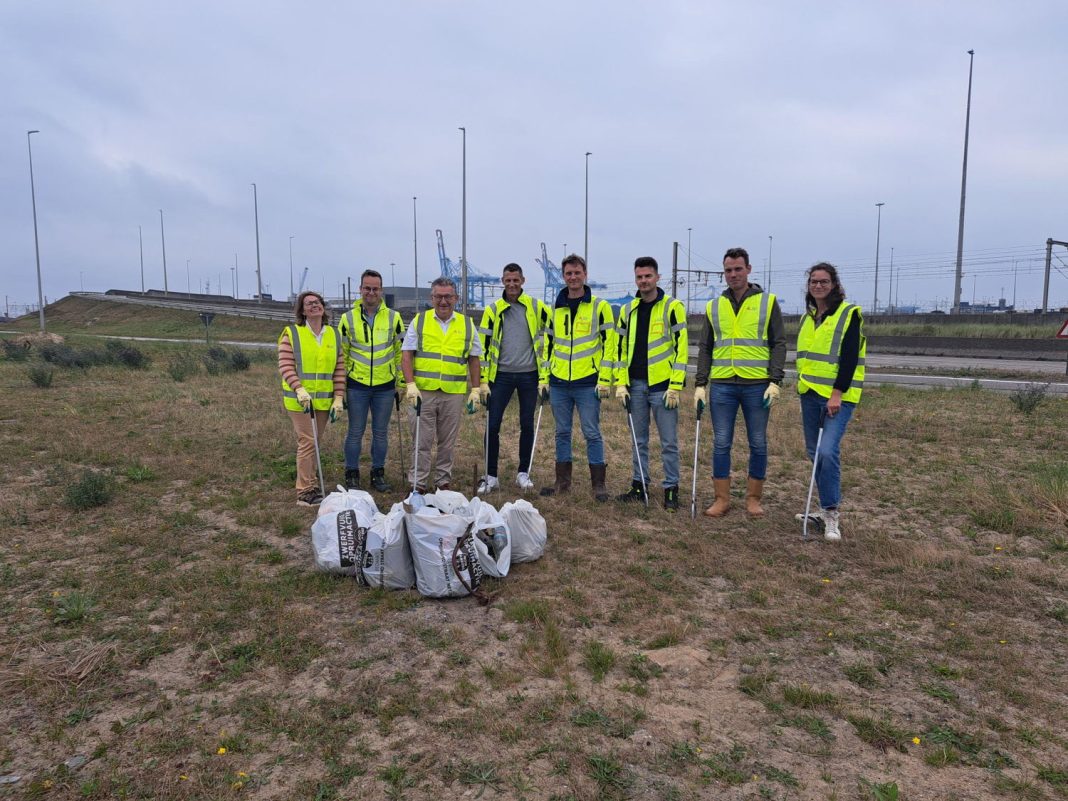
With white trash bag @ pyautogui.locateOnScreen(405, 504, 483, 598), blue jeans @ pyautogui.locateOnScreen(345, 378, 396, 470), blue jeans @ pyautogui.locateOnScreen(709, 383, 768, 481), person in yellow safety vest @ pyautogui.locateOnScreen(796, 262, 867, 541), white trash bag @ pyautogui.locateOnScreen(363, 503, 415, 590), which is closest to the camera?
white trash bag @ pyautogui.locateOnScreen(405, 504, 483, 598)

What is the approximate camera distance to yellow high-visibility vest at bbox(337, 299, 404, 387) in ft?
20.6

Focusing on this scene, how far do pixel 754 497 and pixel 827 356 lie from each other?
1442 mm

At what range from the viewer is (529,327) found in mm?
6301

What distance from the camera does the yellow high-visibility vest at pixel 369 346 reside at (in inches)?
247

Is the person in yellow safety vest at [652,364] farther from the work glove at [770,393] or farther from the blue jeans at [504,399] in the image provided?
the blue jeans at [504,399]

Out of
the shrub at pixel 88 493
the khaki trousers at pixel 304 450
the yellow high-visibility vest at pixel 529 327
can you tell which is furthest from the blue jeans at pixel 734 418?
the shrub at pixel 88 493

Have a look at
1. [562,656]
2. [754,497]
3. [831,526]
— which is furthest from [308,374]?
[831,526]

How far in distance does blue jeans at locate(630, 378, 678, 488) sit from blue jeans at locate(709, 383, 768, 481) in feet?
1.26

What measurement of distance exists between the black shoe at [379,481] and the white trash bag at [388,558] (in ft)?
7.11

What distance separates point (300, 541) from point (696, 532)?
319 centimetres

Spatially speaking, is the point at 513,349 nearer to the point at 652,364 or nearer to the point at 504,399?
the point at 504,399

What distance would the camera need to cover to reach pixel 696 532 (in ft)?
17.7

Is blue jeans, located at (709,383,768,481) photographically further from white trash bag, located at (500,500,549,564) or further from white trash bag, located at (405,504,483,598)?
white trash bag, located at (405,504,483,598)

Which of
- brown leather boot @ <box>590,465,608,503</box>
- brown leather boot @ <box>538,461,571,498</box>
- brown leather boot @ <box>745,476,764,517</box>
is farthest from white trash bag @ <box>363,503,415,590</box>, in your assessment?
brown leather boot @ <box>745,476,764,517</box>
